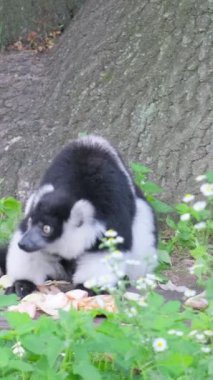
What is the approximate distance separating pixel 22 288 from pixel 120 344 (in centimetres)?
175

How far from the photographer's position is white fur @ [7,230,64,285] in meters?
5.39

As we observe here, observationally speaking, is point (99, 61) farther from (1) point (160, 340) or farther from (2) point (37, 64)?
(1) point (160, 340)

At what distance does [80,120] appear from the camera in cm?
706

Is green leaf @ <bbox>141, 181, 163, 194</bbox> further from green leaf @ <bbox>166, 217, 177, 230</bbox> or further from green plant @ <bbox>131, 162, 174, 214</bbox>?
green leaf @ <bbox>166, 217, 177, 230</bbox>

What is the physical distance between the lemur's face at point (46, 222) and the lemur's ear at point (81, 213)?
0.04 meters

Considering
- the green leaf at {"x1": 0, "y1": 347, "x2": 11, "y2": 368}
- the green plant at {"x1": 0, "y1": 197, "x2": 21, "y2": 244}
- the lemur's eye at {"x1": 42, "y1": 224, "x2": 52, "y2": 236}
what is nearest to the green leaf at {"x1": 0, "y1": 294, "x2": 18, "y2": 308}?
the green leaf at {"x1": 0, "y1": 347, "x2": 11, "y2": 368}

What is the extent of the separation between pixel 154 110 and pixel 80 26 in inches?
63.2

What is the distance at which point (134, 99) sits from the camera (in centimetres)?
684

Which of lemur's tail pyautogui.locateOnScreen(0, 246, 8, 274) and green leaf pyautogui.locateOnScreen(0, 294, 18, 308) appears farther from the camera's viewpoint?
lemur's tail pyautogui.locateOnScreen(0, 246, 8, 274)

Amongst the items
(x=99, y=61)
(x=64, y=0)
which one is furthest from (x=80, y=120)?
(x=64, y=0)

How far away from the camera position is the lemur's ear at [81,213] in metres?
5.11

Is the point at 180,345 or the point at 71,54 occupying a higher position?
the point at 180,345

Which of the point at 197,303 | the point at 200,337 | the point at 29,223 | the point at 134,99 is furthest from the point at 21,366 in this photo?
the point at 134,99

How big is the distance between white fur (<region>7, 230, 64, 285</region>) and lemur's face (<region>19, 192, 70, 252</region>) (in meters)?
0.22
